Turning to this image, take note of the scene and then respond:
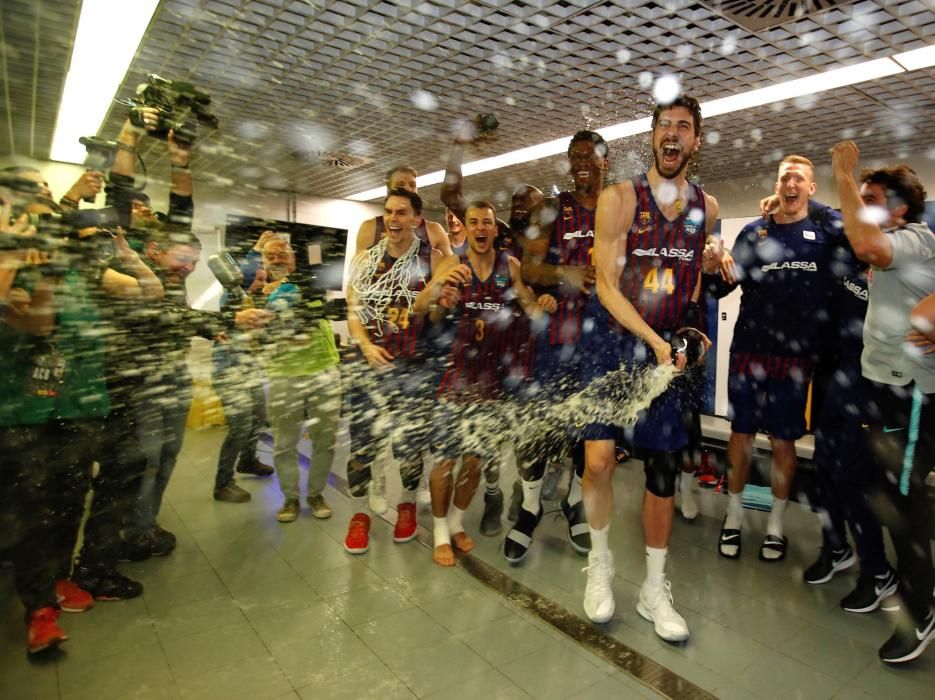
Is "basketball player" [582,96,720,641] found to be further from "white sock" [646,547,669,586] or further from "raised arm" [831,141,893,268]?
"raised arm" [831,141,893,268]

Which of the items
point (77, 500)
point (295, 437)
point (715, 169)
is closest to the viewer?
point (77, 500)

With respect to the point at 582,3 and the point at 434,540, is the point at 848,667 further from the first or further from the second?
the point at 582,3

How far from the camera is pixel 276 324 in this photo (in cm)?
291

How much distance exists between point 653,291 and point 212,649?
1820mm

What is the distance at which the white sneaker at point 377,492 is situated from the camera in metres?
2.84

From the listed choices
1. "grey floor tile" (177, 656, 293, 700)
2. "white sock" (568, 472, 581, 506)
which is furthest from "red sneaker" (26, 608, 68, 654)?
"white sock" (568, 472, 581, 506)

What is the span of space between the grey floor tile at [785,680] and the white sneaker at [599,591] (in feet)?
1.38

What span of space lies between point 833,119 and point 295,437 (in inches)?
142

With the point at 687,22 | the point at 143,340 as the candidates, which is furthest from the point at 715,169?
the point at 143,340

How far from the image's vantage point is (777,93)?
2.89m

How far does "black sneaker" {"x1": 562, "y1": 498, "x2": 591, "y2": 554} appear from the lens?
243 cm

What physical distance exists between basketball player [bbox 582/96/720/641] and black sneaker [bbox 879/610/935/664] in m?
0.63

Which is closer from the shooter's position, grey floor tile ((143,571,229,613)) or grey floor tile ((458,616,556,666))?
grey floor tile ((458,616,556,666))

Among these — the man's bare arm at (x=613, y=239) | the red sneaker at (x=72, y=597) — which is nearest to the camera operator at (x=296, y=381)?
the red sneaker at (x=72, y=597)
